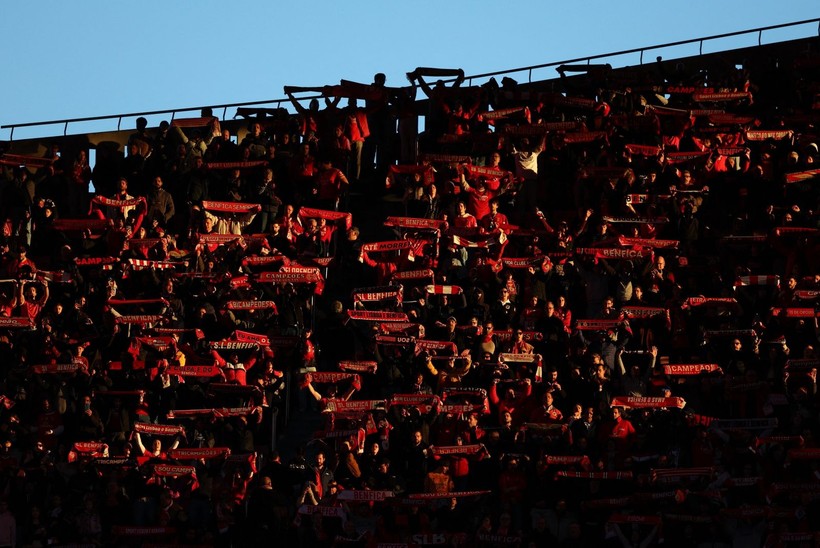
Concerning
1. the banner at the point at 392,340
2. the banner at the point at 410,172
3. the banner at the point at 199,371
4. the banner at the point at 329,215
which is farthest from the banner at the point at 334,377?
the banner at the point at 410,172

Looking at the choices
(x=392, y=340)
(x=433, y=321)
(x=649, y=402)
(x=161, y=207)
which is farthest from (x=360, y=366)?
(x=161, y=207)

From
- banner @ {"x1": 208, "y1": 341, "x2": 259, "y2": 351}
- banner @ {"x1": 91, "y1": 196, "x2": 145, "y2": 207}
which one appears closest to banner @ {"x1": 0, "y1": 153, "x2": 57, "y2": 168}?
banner @ {"x1": 91, "y1": 196, "x2": 145, "y2": 207}

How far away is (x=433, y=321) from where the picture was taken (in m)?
30.3

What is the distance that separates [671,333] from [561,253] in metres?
2.38

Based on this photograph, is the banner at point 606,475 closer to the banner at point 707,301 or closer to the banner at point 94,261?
the banner at point 707,301

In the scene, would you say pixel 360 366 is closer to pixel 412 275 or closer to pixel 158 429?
pixel 412 275

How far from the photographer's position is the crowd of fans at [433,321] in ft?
89.1

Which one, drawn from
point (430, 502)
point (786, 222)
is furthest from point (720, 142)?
point (430, 502)

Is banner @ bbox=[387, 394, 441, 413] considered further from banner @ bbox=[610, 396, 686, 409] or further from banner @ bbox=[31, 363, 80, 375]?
banner @ bbox=[31, 363, 80, 375]

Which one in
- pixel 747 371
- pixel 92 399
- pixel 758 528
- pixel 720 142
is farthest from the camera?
pixel 720 142

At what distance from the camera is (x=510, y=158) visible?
3344 cm

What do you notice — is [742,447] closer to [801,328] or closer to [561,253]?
[801,328]

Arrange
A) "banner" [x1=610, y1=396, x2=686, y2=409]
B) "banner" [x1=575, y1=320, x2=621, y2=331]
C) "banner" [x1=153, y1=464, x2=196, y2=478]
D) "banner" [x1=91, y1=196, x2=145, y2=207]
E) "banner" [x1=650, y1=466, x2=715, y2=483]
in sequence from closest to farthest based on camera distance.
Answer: "banner" [x1=650, y1=466, x2=715, y2=483], "banner" [x1=610, y1=396, x2=686, y2=409], "banner" [x1=153, y1=464, x2=196, y2=478], "banner" [x1=575, y1=320, x2=621, y2=331], "banner" [x1=91, y1=196, x2=145, y2=207]

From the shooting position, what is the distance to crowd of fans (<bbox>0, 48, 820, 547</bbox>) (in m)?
27.2
